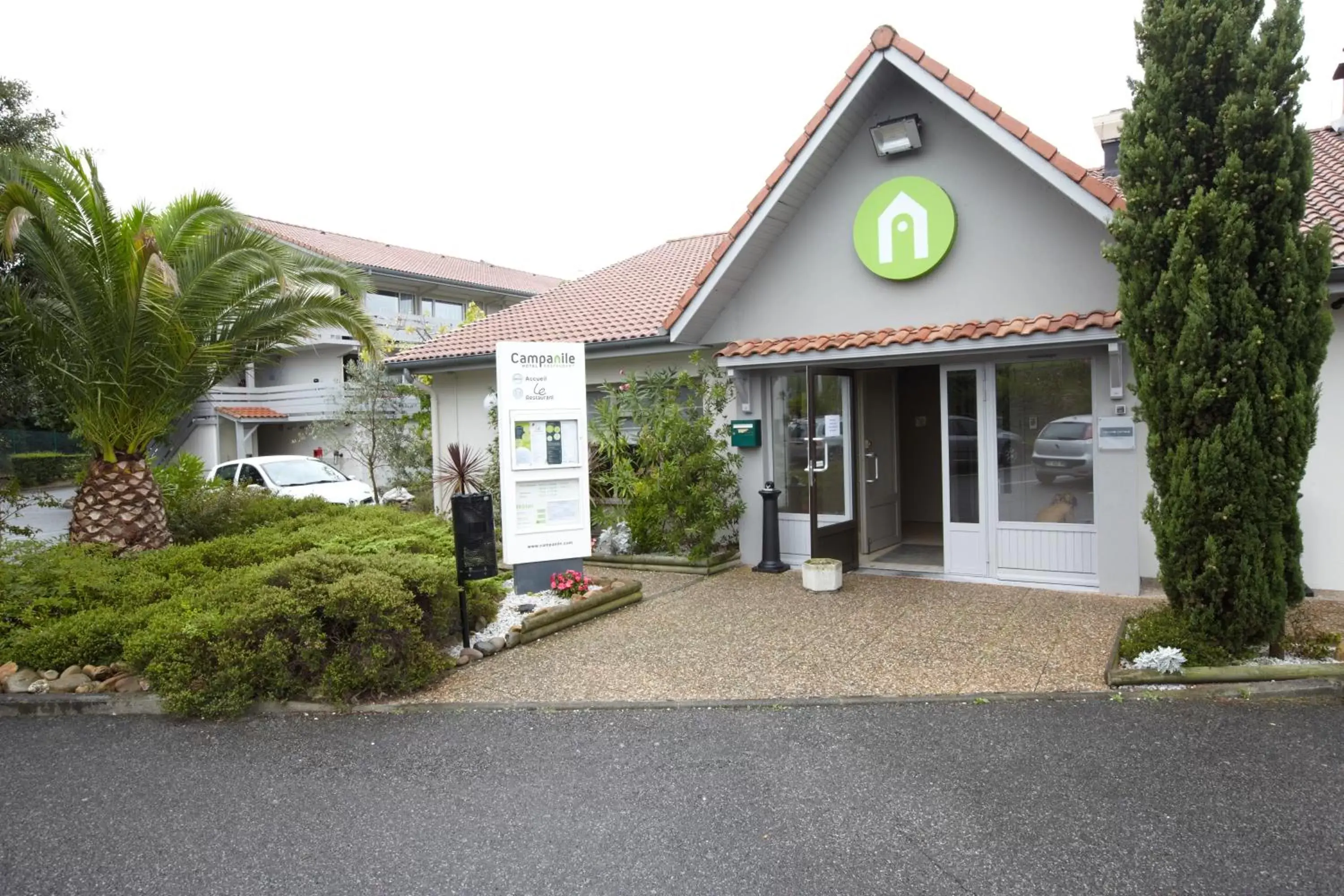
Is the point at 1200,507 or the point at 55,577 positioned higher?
the point at 1200,507

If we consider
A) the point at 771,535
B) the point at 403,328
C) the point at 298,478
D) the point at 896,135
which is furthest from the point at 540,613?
the point at 403,328

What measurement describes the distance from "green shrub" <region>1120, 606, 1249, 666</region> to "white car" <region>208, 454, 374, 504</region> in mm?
13345

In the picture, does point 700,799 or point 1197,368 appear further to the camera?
point 1197,368

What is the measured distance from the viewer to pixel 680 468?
10258 millimetres

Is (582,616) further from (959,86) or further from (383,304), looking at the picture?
(383,304)

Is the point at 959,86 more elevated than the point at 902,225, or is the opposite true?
the point at 959,86

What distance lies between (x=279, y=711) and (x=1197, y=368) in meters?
6.39

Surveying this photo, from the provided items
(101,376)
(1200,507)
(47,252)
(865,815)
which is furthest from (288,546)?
(1200,507)

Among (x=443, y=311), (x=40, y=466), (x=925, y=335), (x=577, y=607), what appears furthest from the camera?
(x=443, y=311)

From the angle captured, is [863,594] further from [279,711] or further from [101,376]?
[101,376]

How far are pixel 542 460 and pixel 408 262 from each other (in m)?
26.9

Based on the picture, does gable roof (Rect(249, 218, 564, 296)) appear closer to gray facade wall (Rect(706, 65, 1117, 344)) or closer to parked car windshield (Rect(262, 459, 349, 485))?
parked car windshield (Rect(262, 459, 349, 485))

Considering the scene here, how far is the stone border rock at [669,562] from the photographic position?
10.3 m

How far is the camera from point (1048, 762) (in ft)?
15.4
